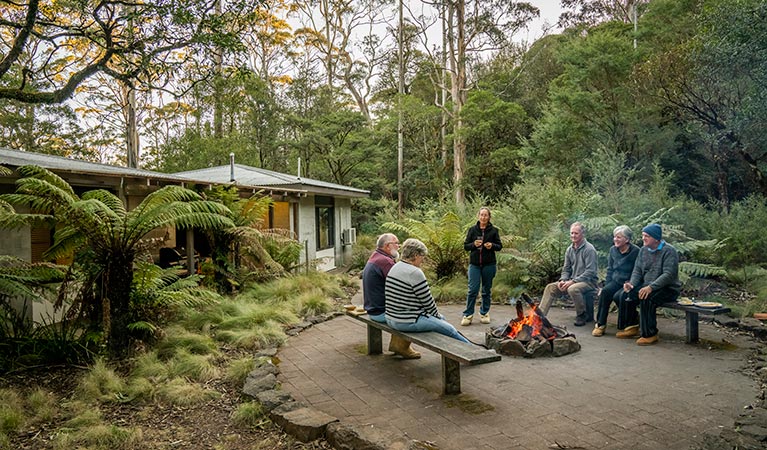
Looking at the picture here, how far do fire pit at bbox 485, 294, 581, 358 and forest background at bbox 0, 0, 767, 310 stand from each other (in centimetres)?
313

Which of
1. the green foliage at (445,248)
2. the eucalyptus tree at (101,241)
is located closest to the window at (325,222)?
the green foliage at (445,248)

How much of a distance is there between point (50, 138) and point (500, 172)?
64.0 feet

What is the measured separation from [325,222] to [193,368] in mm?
10367

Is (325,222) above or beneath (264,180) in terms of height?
beneath

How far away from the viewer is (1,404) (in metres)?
3.59

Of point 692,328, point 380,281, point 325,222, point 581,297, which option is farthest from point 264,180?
point 692,328

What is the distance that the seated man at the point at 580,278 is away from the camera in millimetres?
6102

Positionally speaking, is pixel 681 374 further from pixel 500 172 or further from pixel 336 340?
pixel 500 172

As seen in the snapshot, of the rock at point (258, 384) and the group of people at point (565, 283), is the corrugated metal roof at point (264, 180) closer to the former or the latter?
the group of people at point (565, 283)

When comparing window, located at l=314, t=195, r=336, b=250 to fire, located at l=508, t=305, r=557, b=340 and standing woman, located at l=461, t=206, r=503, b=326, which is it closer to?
standing woman, located at l=461, t=206, r=503, b=326

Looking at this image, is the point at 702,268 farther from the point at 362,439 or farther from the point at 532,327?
the point at 362,439

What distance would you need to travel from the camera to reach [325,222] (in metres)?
14.8

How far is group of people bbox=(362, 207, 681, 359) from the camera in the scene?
14.3 feet

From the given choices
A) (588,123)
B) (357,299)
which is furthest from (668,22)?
(357,299)
